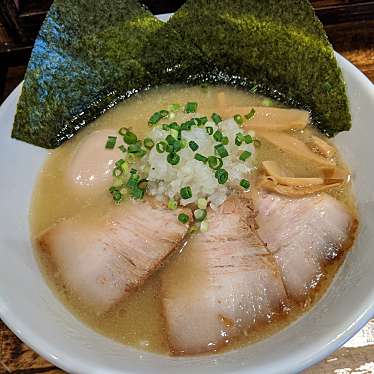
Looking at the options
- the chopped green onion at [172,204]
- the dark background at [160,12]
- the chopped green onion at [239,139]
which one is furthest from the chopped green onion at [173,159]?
the dark background at [160,12]

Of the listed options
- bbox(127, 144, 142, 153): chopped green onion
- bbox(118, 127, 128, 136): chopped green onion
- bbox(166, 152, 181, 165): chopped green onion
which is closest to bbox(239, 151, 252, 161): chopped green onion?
bbox(166, 152, 181, 165): chopped green onion

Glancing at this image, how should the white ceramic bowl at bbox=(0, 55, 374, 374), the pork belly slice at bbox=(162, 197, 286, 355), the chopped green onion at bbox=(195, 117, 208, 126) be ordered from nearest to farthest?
the white ceramic bowl at bbox=(0, 55, 374, 374) < the pork belly slice at bbox=(162, 197, 286, 355) < the chopped green onion at bbox=(195, 117, 208, 126)

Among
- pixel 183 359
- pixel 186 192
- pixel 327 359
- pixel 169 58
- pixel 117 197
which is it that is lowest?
pixel 327 359

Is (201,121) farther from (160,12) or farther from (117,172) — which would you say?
(160,12)

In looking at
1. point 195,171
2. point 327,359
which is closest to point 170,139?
point 195,171

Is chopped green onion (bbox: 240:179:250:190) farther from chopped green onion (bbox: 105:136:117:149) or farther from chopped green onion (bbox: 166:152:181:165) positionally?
chopped green onion (bbox: 105:136:117:149)

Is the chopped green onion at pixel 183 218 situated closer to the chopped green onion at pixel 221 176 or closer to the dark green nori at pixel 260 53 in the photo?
the chopped green onion at pixel 221 176

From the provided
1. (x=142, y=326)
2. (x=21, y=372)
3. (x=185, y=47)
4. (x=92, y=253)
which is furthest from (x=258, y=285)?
(x=185, y=47)
